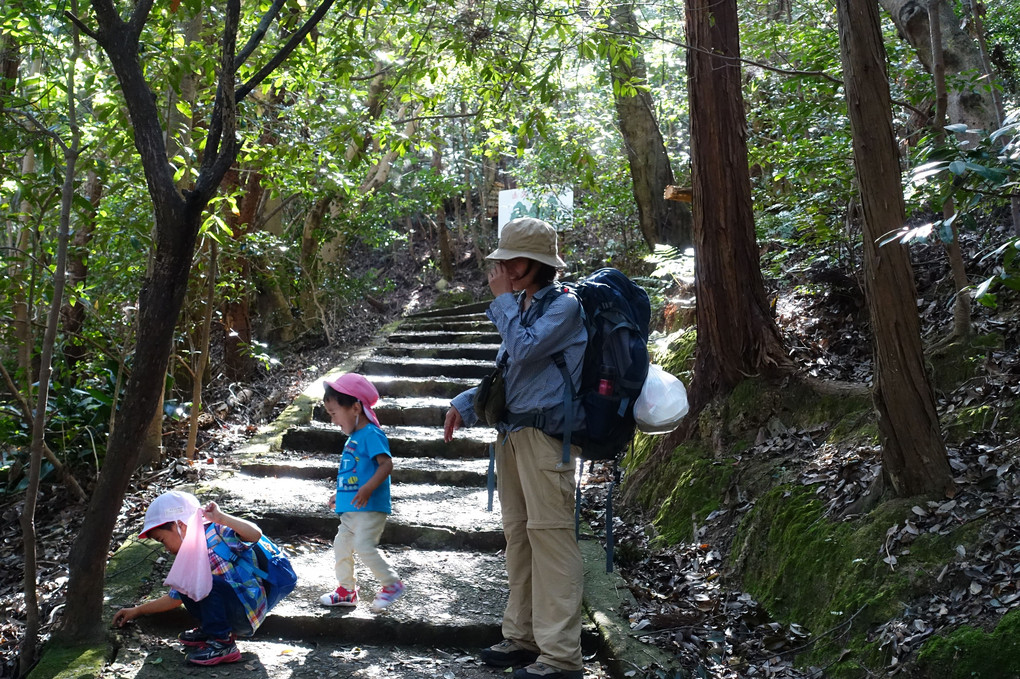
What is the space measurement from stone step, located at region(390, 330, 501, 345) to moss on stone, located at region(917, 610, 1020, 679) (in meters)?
8.02

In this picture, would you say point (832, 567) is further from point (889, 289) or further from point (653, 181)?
point (653, 181)

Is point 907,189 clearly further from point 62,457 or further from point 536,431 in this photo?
point 62,457

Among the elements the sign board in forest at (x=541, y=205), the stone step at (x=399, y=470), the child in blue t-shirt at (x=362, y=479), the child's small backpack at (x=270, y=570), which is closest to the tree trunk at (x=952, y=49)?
the stone step at (x=399, y=470)

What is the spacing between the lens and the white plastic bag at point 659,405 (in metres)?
3.49

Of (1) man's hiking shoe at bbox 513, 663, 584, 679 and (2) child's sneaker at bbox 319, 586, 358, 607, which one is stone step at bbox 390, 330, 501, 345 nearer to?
(2) child's sneaker at bbox 319, 586, 358, 607

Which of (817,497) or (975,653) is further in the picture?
(817,497)

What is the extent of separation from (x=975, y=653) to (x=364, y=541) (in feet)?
8.86

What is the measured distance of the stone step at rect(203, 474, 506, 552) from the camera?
17.9ft

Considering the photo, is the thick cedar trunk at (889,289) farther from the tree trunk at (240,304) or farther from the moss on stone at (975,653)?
the tree trunk at (240,304)

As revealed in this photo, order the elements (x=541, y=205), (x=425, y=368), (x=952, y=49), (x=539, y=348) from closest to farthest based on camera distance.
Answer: (x=539, y=348) → (x=952, y=49) → (x=425, y=368) → (x=541, y=205)

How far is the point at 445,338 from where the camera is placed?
35.9ft

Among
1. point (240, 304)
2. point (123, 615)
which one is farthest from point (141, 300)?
point (240, 304)

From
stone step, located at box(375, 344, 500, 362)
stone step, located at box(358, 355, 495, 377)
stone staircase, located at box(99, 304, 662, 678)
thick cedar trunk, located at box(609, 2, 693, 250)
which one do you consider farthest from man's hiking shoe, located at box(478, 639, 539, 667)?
thick cedar trunk, located at box(609, 2, 693, 250)

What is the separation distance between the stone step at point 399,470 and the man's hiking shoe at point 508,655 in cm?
265
